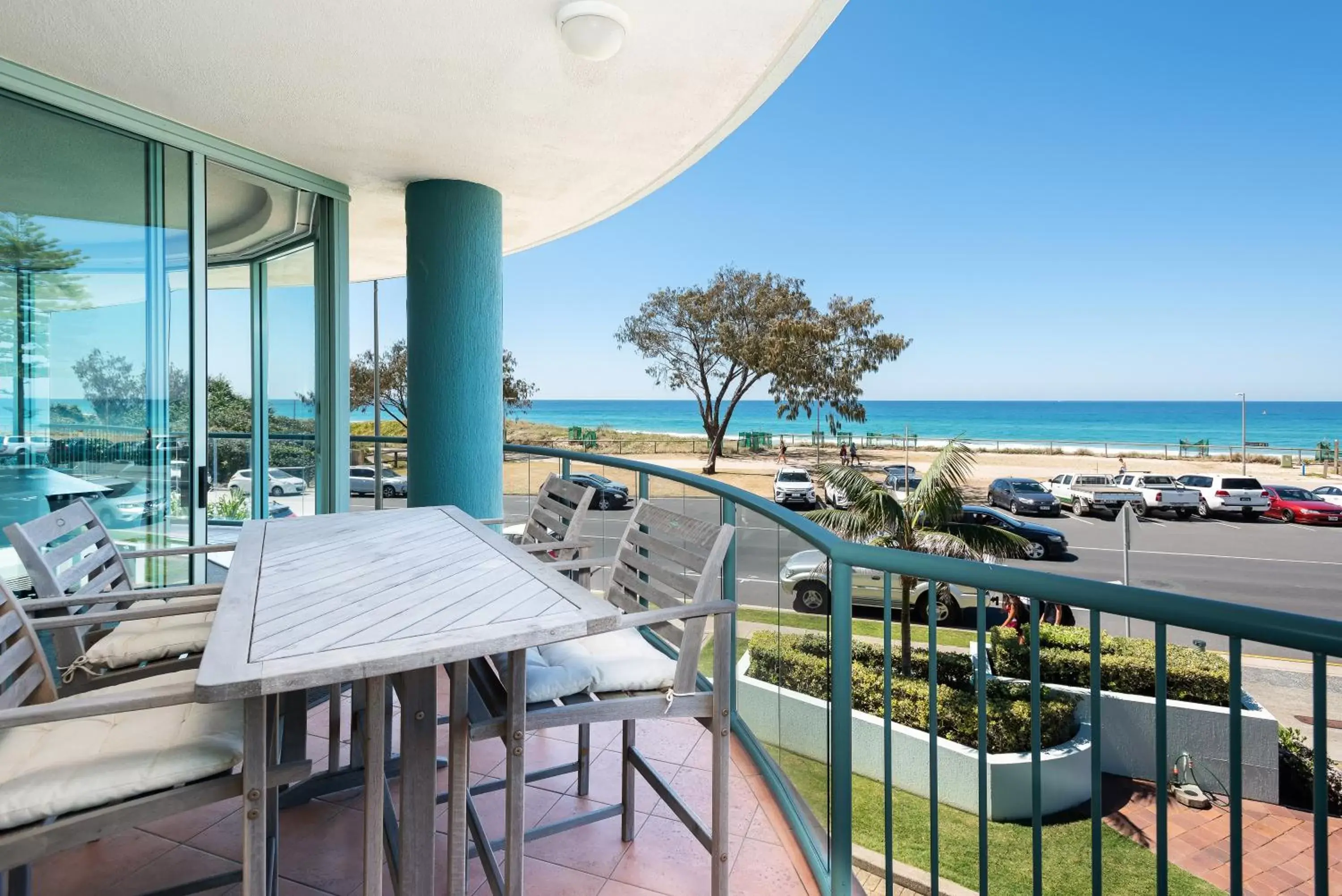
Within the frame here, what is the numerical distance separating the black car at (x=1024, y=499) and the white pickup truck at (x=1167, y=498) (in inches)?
101

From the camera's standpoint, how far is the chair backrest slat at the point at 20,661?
1365 millimetres

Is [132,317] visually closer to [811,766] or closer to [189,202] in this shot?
[189,202]

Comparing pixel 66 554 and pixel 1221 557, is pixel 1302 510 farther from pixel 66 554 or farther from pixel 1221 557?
pixel 66 554

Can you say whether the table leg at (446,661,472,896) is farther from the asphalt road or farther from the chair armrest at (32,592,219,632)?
the asphalt road

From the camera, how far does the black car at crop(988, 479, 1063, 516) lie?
25.0 metres

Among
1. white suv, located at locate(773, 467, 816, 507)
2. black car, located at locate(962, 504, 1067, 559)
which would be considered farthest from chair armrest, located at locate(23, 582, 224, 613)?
white suv, located at locate(773, 467, 816, 507)

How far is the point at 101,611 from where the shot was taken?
6.36 ft

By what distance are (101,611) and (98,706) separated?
3.40 feet

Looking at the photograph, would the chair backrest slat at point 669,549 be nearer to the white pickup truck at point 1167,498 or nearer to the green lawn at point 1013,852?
the green lawn at point 1013,852

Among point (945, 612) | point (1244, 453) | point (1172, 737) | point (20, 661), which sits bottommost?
point (1172, 737)

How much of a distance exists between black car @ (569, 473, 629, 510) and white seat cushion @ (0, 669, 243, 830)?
4.56 feet

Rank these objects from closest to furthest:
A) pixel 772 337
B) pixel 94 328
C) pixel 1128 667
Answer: pixel 94 328, pixel 1128 667, pixel 772 337

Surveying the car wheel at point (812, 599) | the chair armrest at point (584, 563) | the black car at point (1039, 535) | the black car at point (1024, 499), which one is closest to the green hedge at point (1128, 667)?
the car wheel at point (812, 599)

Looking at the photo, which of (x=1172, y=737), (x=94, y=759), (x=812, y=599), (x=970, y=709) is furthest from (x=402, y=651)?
(x=1172, y=737)
